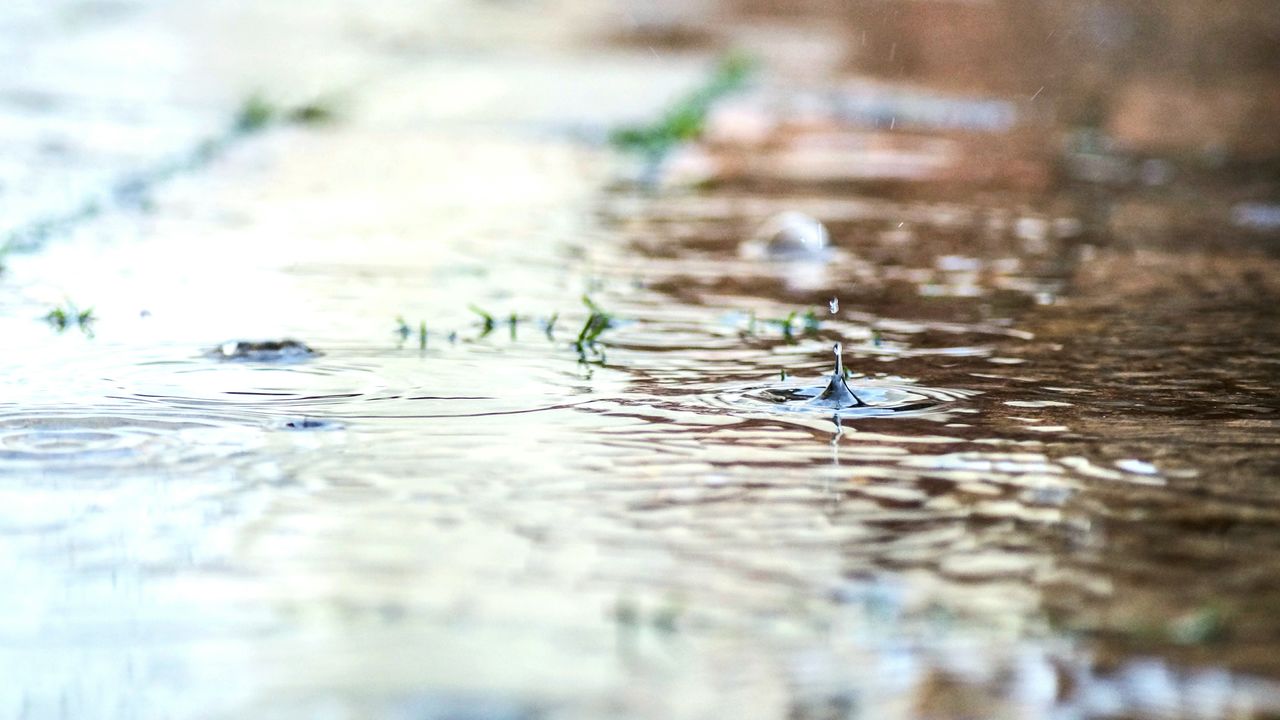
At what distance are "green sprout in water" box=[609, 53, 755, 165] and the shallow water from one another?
244 centimetres

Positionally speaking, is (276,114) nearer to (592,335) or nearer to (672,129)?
(672,129)

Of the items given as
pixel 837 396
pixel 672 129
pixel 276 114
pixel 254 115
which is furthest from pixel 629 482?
pixel 276 114

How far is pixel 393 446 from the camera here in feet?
8.30

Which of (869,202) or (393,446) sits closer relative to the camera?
(393,446)

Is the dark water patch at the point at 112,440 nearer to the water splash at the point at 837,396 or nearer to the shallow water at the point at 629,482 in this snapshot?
the shallow water at the point at 629,482

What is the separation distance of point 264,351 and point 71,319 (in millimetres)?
480

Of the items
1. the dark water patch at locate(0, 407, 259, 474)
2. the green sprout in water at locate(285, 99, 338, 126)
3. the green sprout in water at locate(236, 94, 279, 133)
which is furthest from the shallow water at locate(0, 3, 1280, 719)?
the green sprout in water at locate(285, 99, 338, 126)

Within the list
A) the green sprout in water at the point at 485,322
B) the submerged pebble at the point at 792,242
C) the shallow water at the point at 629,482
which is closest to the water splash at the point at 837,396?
the shallow water at the point at 629,482

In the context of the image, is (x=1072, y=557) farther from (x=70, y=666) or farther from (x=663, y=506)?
(x=70, y=666)

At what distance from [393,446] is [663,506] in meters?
0.45

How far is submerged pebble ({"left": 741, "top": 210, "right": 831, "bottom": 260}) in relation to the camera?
15.4 ft

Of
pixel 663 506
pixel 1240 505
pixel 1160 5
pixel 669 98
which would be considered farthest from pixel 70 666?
pixel 1160 5

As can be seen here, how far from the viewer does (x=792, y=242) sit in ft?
15.5

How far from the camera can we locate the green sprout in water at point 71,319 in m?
3.37
